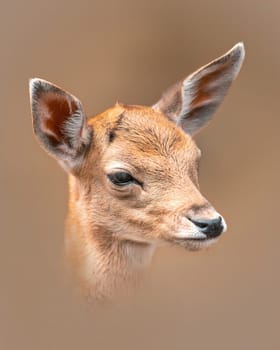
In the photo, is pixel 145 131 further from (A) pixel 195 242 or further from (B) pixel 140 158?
(A) pixel 195 242

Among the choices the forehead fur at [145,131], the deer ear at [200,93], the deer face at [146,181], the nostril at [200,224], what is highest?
the deer ear at [200,93]

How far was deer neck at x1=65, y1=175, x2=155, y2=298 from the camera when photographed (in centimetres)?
106

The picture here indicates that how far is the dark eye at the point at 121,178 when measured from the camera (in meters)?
0.96

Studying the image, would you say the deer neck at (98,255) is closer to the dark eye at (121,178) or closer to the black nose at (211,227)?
the dark eye at (121,178)

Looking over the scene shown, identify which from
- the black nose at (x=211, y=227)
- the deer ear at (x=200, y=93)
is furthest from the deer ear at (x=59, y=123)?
the black nose at (x=211, y=227)

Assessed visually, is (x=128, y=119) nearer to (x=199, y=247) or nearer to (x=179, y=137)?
(x=179, y=137)

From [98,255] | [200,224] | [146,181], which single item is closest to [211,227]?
[200,224]

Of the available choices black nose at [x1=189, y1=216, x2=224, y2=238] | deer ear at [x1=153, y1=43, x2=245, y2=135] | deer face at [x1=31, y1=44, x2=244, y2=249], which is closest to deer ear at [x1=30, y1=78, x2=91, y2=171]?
deer face at [x1=31, y1=44, x2=244, y2=249]

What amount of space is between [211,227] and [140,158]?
0.17 m

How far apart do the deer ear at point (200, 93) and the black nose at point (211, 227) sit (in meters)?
0.25

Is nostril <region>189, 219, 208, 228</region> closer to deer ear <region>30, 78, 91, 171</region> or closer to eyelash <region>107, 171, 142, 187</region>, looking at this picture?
eyelash <region>107, 171, 142, 187</region>

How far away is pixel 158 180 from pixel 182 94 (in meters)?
0.19

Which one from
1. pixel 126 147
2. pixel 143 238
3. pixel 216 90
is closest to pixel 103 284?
pixel 143 238

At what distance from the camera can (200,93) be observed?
107 cm
